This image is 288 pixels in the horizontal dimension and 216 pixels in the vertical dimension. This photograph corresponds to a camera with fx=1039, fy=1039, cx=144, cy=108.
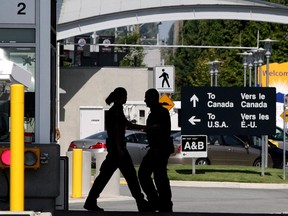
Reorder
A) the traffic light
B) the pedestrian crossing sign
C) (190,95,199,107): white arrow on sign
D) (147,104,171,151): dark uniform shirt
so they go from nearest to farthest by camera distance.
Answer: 1. the traffic light
2. (147,104,171,151): dark uniform shirt
3. (190,95,199,107): white arrow on sign
4. the pedestrian crossing sign

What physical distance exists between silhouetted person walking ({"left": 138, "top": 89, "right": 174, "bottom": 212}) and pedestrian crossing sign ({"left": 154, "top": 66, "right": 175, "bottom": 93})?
1426cm

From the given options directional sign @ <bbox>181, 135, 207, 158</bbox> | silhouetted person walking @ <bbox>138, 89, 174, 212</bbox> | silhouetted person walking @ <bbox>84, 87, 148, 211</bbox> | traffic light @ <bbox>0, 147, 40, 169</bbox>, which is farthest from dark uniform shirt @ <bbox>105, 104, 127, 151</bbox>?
directional sign @ <bbox>181, 135, 207, 158</bbox>

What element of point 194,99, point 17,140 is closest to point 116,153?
point 17,140

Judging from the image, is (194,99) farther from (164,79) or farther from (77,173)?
(77,173)

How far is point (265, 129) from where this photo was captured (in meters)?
27.4

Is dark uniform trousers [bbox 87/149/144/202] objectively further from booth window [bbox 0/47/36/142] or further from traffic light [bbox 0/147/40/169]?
traffic light [bbox 0/147/40/169]

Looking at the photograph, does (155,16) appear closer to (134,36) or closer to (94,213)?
(94,213)

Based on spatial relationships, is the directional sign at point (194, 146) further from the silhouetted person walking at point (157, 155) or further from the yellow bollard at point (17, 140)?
the yellow bollard at point (17, 140)

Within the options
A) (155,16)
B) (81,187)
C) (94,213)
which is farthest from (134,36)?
(94,213)

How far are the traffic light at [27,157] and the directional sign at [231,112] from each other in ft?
55.9

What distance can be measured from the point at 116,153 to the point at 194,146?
13.4 meters

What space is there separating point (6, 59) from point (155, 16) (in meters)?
Answer: 19.1

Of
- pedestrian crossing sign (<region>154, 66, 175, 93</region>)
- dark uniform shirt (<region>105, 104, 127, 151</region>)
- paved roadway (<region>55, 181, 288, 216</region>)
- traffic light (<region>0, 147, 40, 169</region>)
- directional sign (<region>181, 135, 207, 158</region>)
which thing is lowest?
paved roadway (<region>55, 181, 288, 216</region>)

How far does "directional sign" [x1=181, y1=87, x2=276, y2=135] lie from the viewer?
26641 mm
